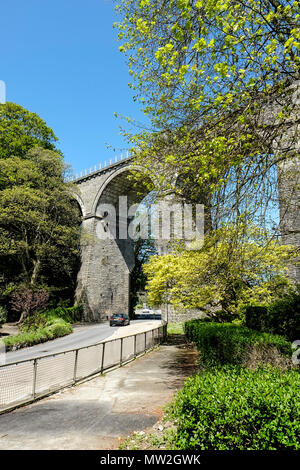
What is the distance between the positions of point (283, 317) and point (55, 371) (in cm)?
619

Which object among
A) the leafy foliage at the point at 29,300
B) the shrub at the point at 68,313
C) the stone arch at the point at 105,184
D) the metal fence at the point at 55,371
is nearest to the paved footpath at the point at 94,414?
the metal fence at the point at 55,371

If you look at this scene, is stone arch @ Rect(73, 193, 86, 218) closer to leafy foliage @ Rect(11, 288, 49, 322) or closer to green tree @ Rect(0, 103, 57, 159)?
green tree @ Rect(0, 103, 57, 159)

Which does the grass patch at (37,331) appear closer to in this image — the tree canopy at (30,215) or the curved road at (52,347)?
the curved road at (52,347)

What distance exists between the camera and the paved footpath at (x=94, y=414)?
12.9ft

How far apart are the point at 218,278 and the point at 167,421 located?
17.5 ft

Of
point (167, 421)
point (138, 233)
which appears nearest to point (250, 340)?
point (167, 421)

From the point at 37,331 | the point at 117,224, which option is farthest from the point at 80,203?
the point at 37,331

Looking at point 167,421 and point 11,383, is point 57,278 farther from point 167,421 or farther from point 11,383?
point 167,421

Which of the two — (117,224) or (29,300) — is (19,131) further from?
(29,300)

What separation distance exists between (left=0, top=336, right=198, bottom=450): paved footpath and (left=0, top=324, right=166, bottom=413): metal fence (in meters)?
0.25

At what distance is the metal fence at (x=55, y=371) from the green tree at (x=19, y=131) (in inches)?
926

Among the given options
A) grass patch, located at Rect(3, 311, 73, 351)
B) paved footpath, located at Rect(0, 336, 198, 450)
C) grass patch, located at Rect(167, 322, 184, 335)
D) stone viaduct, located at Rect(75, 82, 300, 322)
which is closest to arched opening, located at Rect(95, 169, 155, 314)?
stone viaduct, located at Rect(75, 82, 300, 322)

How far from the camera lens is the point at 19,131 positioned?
28.4 metres

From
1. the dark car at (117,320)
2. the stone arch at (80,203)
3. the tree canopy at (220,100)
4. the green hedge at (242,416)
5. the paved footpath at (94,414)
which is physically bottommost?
the dark car at (117,320)
